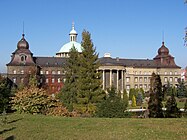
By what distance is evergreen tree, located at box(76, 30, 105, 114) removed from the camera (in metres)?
34.2

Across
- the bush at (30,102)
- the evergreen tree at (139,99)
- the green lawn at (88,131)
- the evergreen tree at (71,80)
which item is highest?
the evergreen tree at (71,80)

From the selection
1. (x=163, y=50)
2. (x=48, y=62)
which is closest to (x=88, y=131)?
(x=48, y=62)

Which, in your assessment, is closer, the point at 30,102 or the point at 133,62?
the point at 30,102

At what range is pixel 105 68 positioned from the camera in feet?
281

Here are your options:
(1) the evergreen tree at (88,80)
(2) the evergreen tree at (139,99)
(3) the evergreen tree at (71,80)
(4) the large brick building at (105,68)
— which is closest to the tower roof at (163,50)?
(4) the large brick building at (105,68)

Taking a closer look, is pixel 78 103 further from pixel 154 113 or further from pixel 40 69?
pixel 40 69

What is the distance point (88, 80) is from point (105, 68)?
169 feet

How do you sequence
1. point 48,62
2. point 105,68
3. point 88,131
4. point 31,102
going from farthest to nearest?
1. point 48,62
2. point 105,68
3. point 31,102
4. point 88,131

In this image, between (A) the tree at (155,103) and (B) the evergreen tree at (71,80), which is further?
(B) the evergreen tree at (71,80)

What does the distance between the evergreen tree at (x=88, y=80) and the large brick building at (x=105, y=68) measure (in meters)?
36.1

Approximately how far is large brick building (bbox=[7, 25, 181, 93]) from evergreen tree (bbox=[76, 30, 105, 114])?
3606cm

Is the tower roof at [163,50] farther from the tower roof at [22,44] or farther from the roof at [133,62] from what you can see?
the tower roof at [22,44]

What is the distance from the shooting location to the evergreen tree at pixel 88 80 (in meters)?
34.2

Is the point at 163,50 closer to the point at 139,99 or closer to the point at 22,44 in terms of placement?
the point at 139,99
